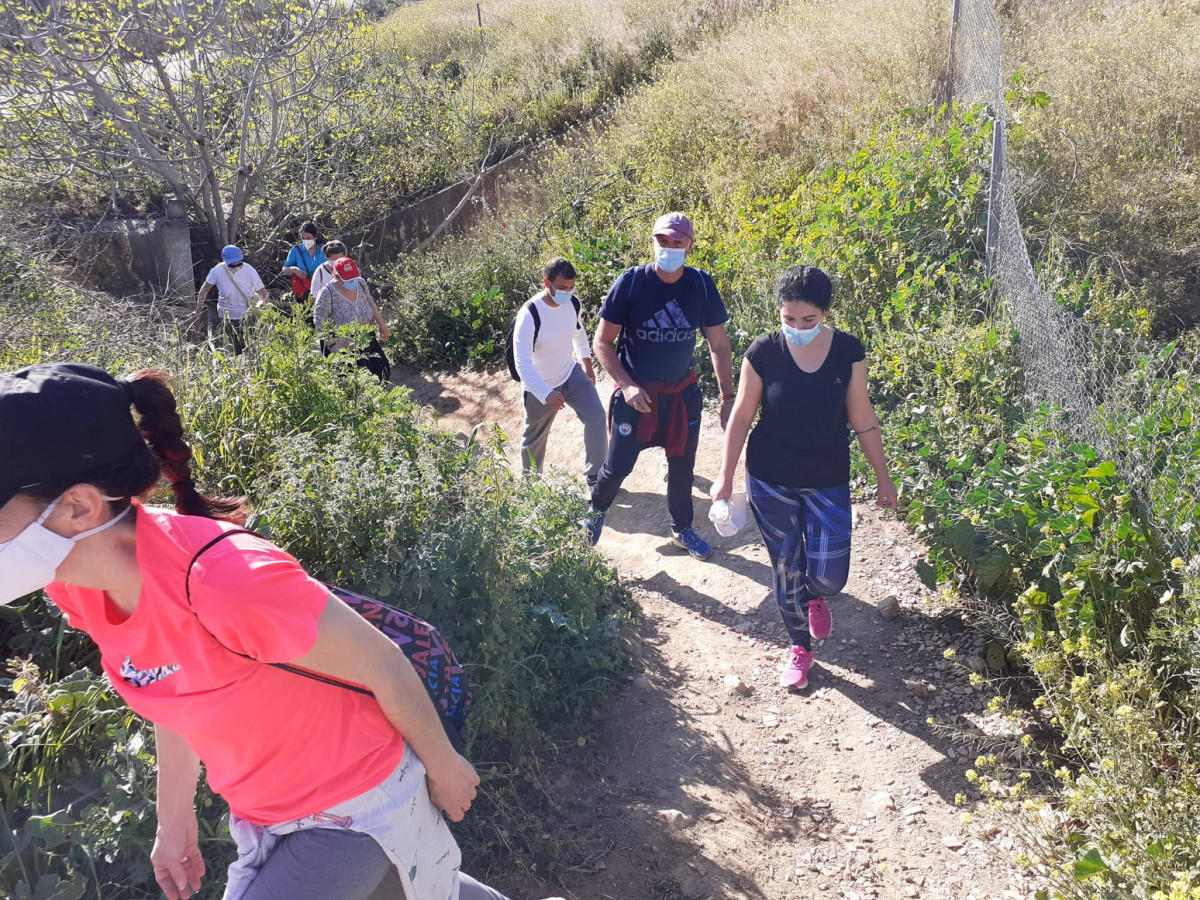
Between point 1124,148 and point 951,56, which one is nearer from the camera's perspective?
point 1124,148

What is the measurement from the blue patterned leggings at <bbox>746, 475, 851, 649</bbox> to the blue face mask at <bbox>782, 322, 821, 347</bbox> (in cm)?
58

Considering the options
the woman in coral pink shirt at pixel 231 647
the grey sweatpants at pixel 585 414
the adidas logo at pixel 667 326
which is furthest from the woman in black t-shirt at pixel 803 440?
the woman in coral pink shirt at pixel 231 647

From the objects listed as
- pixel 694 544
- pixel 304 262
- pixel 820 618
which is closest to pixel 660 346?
pixel 694 544

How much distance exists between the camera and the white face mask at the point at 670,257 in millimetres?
4391

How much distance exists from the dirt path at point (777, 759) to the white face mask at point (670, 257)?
1623mm

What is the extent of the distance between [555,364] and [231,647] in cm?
394

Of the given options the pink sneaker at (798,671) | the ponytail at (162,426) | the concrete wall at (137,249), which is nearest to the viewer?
the ponytail at (162,426)

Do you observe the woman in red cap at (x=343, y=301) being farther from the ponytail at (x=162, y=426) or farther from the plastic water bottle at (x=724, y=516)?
the ponytail at (x=162, y=426)

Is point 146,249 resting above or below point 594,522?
above

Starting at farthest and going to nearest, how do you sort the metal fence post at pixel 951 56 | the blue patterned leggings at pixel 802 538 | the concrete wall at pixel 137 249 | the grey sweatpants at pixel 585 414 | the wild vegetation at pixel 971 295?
the concrete wall at pixel 137 249 < the metal fence post at pixel 951 56 < the grey sweatpants at pixel 585 414 < the blue patterned leggings at pixel 802 538 < the wild vegetation at pixel 971 295

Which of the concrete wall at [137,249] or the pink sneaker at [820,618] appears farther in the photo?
the concrete wall at [137,249]

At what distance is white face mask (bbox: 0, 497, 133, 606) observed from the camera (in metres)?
1.40

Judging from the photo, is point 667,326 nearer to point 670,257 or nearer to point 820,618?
point 670,257

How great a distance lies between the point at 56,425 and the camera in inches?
52.2
